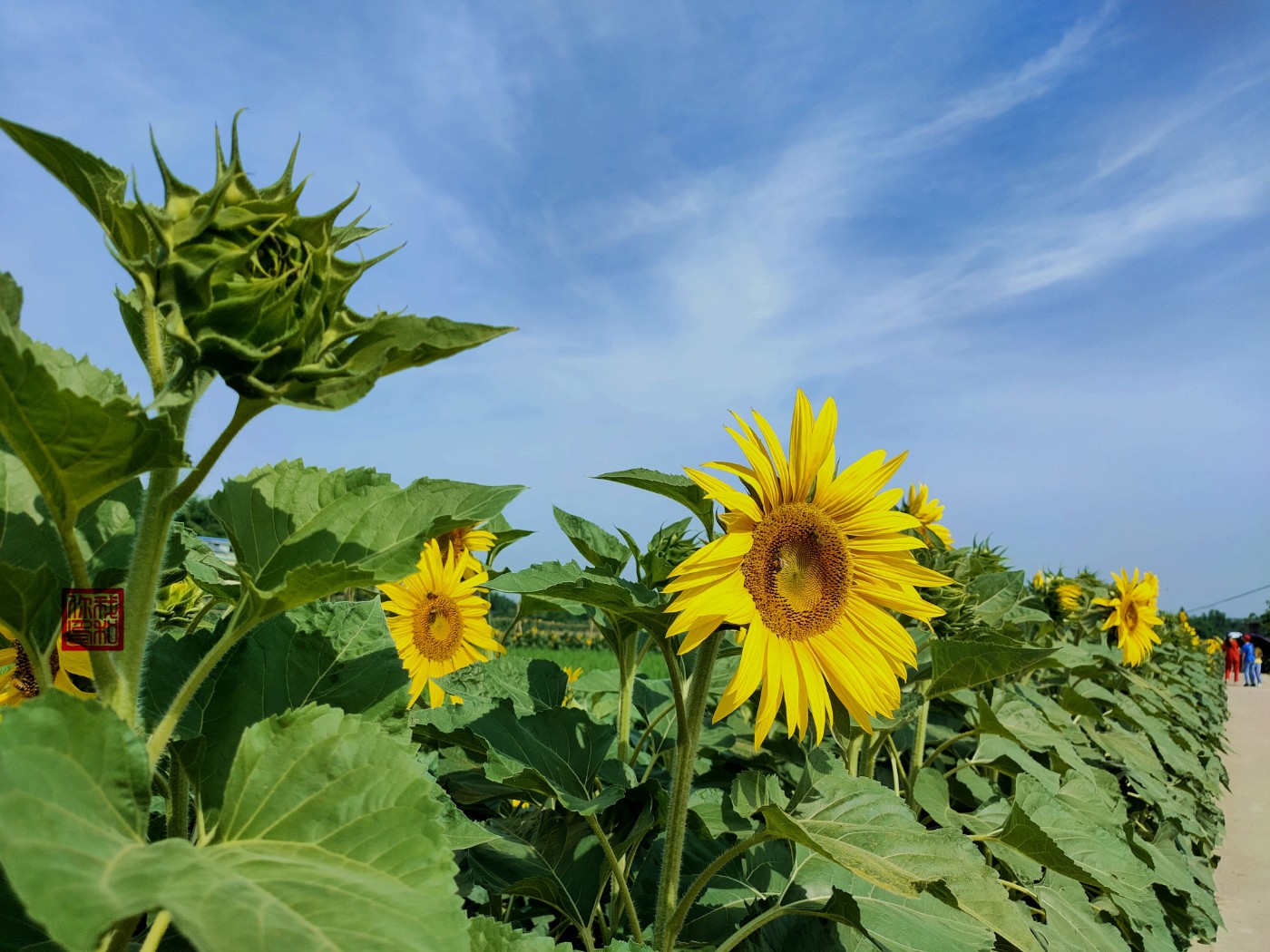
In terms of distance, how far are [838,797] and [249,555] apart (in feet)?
3.80

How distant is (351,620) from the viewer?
118cm

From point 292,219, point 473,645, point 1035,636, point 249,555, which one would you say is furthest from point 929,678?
point 1035,636

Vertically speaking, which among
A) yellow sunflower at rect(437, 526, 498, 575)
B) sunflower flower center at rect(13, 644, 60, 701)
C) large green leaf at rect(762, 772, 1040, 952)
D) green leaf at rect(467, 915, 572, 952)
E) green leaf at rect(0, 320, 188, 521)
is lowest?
green leaf at rect(467, 915, 572, 952)

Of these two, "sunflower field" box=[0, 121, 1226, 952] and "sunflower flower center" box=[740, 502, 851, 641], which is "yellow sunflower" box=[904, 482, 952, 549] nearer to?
"sunflower field" box=[0, 121, 1226, 952]

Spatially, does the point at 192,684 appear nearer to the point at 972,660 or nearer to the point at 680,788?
the point at 680,788

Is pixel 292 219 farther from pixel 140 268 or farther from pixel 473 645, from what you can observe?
pixel 473 645

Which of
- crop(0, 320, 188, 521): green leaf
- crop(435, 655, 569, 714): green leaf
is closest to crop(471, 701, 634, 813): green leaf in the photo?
crop(435, 655, 569, 714): green leaf

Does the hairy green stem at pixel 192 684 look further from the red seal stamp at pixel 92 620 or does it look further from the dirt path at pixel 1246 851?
the dirt path at pixel 1246 851

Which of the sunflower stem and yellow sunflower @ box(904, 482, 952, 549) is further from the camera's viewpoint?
yellow sunflower @ box(904, 482, 952, 549)

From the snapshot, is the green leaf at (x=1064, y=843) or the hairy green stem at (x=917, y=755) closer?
the green leaf at (x=1064, y=843)

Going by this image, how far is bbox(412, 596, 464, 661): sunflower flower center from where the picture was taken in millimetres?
2771

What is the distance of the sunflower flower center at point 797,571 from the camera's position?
1.67 m

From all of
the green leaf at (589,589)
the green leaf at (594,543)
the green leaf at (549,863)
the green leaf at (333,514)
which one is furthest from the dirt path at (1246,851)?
the green leaf at (333,514)

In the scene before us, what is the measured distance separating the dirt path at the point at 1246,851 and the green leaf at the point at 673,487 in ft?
13.9
